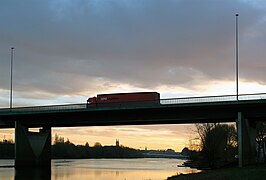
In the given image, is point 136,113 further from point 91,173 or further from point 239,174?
point 239,174

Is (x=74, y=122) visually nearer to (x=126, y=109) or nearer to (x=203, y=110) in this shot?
(x=126, y=109)

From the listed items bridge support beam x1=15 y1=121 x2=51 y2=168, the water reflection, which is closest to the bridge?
bridge support beam x1=15 y1=121 x2=51 y2=168

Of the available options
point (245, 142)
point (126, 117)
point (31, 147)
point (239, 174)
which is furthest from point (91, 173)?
point (239, 174)

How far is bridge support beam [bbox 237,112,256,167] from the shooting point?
207 ft

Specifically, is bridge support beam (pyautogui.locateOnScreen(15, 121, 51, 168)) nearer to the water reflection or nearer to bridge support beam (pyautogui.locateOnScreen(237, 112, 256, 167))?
the water reflection

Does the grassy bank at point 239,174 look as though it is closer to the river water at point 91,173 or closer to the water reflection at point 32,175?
the river water at point 91,173

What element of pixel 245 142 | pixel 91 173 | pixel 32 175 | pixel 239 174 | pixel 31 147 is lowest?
pixel 91 173

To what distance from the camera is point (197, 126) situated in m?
92.2

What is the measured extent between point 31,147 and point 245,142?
49.9 m

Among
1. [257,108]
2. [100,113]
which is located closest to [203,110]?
[257,108]

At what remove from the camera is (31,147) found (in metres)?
95.8

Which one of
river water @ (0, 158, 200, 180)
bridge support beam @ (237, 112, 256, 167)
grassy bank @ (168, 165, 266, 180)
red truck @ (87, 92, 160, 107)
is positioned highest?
red truck @ (87, 92, 160, 107)

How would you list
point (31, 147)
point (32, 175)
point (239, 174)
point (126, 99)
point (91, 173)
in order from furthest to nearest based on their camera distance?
point (31, 147) → point (126, 99) → point (91, 173) → point (32, 175) → point (239, 174)

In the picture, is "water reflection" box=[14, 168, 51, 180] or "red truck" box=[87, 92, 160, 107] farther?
"red truck" box=[87, 92, 160, 107]
